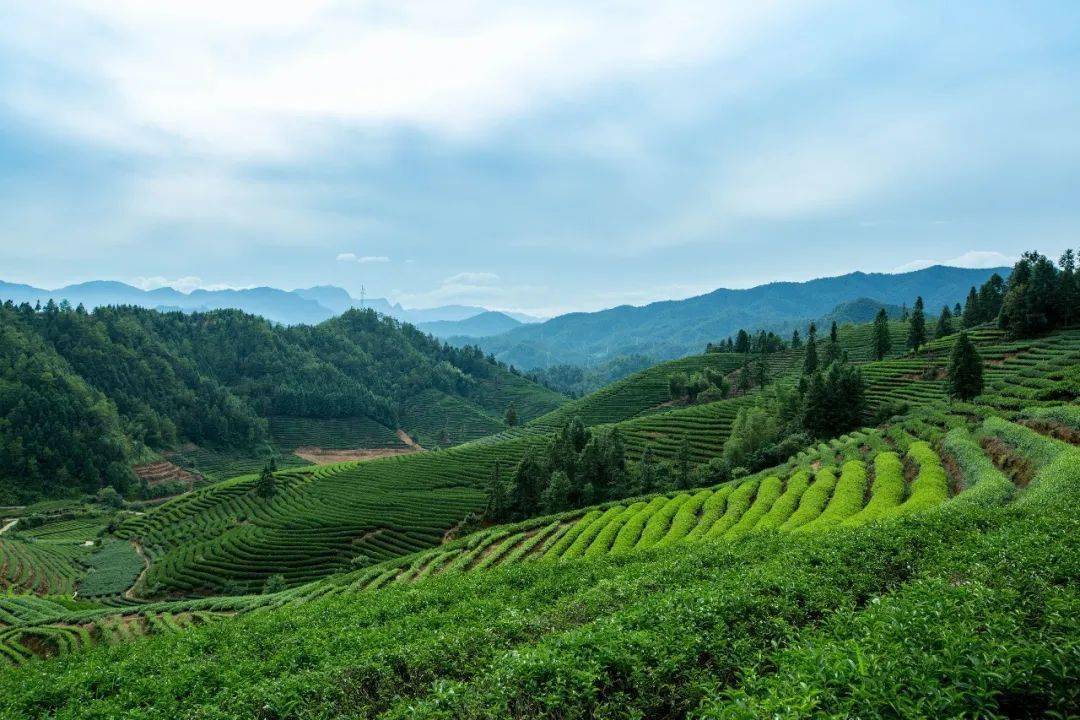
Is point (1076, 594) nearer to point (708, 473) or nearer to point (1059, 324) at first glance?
point (708, 473)

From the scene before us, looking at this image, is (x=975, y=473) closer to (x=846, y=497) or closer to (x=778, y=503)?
(x=846, y=497)

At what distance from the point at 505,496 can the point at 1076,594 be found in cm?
5071

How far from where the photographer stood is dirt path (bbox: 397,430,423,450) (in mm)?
164975

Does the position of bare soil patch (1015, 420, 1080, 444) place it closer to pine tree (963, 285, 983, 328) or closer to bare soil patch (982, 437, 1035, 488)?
bare soil patch (982, 437, 1035, 488)

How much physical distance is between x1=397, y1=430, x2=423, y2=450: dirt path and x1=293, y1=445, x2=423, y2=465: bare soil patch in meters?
5.10

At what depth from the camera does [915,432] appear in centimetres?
3684

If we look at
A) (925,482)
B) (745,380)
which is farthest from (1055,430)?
(745,380)

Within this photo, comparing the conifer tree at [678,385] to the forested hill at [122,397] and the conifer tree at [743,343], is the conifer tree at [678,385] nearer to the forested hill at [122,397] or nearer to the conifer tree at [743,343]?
the conifer tree at [743,343]

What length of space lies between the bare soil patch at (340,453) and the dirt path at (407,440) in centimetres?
510

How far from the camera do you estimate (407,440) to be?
6727 inches

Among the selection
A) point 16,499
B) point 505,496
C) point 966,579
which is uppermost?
point 966,579

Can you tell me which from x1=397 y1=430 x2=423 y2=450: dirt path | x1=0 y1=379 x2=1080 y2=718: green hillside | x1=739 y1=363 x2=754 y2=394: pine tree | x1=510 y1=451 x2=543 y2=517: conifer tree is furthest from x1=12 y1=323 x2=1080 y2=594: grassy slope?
x1=397 y1=430 x2=423 y2=450: dirt path

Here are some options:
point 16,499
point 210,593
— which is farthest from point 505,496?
point 16,499

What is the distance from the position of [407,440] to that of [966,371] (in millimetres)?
151930
